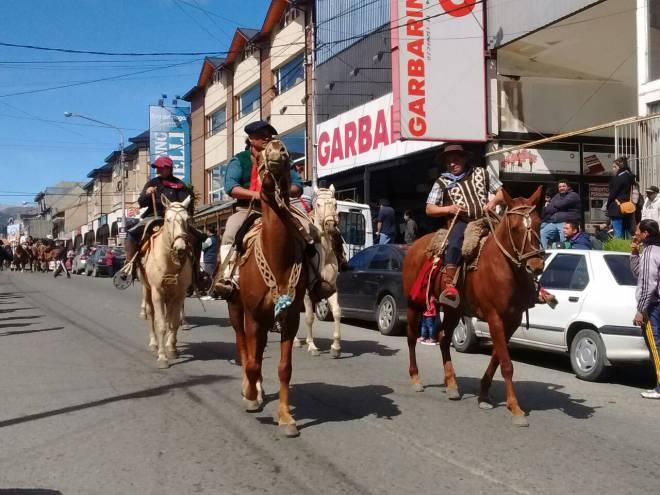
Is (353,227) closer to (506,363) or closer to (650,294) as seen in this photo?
(650,294)

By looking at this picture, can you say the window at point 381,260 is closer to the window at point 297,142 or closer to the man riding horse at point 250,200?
the man riding horse at point 250,200

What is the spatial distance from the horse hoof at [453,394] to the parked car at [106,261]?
3304 centimetres

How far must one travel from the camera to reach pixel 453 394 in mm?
7668

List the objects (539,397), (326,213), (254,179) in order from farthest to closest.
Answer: (326,213) → (539,397) → (254,179)

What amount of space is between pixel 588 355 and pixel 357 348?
12.0 feet

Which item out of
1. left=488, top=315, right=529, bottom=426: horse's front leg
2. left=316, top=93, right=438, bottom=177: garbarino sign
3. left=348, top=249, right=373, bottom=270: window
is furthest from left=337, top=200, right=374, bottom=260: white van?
left=488, top=315, right=529, bottom=426: horse's front leg

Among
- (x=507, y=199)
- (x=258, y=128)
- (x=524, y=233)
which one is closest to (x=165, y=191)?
(x=258, y=128)

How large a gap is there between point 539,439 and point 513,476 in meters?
1.11

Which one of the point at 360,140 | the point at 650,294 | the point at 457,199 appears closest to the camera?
the point at 457,199

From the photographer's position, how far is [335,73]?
2881 cm

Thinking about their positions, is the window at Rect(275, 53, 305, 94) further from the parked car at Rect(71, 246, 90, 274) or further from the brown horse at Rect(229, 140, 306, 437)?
the brown horse at Rect(229, 140, 306, 437)

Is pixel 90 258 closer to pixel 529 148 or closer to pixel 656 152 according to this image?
pixel 529 148

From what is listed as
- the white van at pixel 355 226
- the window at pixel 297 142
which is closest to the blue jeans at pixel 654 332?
the white van at pixel 355 226

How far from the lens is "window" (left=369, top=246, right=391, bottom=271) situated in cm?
1394
